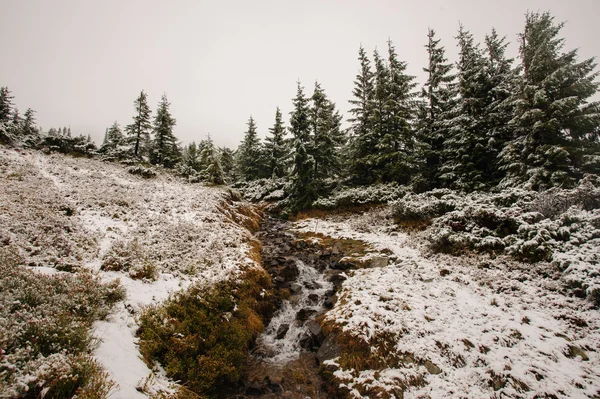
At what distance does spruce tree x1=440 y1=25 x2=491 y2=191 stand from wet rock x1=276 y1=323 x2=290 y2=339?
1690 cm

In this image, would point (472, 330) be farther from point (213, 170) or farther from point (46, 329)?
point (213, 170)

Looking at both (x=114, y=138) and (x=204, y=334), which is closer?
(x=204, y=334)

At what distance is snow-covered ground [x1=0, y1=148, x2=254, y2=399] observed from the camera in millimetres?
5539

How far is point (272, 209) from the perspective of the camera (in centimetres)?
2830

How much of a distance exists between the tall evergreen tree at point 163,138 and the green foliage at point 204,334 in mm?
37707

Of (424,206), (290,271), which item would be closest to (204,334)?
(290,271)

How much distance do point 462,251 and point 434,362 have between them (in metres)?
6.59

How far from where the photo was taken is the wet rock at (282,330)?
8.36 m

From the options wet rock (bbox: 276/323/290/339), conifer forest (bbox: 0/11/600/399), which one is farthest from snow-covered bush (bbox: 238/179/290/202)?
wet rock (bbox: 276/323/290/339)

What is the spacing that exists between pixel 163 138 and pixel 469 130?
1613 inches

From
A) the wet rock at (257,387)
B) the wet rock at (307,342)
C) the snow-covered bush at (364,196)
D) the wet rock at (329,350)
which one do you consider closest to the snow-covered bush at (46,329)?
the wet rock at (257,387)

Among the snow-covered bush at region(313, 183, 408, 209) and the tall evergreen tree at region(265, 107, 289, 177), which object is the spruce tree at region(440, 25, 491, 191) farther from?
the tall evergreen tree at region(265, 107, 289, 177)

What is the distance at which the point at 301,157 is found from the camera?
25.2 meters

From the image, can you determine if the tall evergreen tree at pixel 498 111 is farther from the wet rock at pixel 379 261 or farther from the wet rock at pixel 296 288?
the wet rock at pixel 296 288
